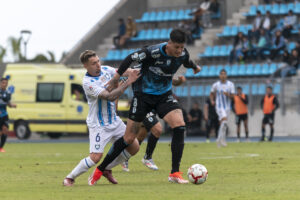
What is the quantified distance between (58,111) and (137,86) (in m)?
20.6

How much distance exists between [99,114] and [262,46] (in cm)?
2202

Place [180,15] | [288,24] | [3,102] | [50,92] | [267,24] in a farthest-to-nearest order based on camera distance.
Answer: [180,15] → [267,24] → [288,24] → [50,92] → [3,102]

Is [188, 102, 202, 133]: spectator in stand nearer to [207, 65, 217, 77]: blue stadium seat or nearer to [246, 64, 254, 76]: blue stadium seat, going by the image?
[207, 65, 217, 77]: blue stadium seat

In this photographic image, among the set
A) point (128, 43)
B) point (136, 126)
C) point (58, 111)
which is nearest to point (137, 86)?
point (136, 126)

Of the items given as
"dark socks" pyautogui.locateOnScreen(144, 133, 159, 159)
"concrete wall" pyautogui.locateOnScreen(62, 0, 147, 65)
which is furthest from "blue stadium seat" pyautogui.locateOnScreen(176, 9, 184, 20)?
"dark socks" pyautogui.locateOnScreen(144, 133, 159, 159)

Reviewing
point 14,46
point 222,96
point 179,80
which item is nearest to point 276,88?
point 222,96

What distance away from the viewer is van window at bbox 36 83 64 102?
1190 inches

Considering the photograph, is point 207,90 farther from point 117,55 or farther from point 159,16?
point 159,16

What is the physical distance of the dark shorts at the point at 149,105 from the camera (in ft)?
31.3

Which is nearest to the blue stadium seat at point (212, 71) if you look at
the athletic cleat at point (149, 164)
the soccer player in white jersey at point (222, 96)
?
the soccer player in white jersey at point (222, 96)

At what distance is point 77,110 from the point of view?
2962 centimetres

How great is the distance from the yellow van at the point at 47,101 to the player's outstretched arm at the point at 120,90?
20.2 m

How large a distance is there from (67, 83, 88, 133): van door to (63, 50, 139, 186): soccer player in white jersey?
1981cm

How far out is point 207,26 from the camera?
35.6 meters
